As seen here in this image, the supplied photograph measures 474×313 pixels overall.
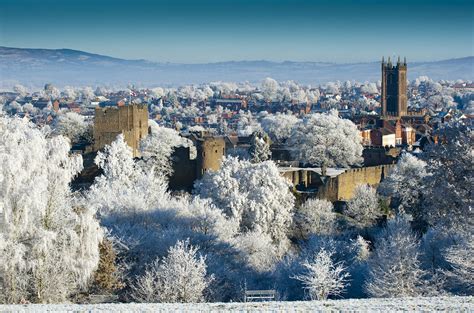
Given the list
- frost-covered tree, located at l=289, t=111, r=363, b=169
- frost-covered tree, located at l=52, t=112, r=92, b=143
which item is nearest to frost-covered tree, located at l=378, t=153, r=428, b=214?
frost-covered tree, located at l=289, t=111, r=363, b=169

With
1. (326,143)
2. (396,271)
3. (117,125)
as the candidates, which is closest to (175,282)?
(396,271)

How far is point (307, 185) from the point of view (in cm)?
3881

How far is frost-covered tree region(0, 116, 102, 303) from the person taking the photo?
16.7 metres

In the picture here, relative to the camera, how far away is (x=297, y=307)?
43.9 feet

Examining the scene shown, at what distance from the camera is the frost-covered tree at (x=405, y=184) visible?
34.8m

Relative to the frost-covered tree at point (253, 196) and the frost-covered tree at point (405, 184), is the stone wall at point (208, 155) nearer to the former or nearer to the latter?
the frost-covered tree at point (253, 196)

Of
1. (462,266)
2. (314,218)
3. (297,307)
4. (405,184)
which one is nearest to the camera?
(297,307)

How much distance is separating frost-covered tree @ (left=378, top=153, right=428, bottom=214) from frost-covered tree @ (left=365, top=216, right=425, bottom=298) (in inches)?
427

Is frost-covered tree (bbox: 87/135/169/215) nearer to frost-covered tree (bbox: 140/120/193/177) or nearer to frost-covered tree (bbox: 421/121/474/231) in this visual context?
frost-covered tree (bbox: 140/120/193/177)

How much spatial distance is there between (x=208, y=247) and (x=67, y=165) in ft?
24.3

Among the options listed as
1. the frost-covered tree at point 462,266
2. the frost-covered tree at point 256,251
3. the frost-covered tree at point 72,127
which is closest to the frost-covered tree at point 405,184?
the frost-covered tree at point 256,251

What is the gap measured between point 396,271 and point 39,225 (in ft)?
27.7

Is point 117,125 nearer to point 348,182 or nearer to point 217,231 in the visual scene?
point 348,182

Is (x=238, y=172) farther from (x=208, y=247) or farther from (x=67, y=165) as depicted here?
(x=67, y=165)
